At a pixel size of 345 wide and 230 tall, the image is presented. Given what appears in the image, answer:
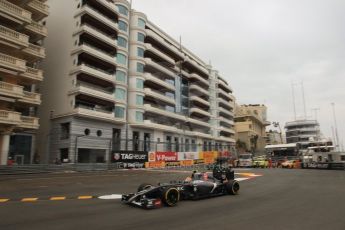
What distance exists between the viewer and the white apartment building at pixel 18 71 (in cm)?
2998

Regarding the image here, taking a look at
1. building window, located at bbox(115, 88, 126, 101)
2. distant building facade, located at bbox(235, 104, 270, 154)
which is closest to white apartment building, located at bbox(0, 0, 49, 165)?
building window, located at bbox(115, 88, 126, 101)

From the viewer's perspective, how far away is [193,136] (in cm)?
6844

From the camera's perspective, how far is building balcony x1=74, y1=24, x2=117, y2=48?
4122 centimetres

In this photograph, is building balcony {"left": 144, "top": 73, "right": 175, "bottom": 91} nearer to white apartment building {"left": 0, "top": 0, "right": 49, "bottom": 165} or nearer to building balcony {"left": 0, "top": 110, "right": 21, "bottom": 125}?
white apartment building {"left": 0, "top": 0, "right": 49, "bottom": 165}

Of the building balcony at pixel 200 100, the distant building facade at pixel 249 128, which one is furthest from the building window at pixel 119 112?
the distant building facade at pixel 249 128

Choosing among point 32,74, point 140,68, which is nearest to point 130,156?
point 32,74

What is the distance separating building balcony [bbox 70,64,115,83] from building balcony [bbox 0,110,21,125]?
12.2 metres

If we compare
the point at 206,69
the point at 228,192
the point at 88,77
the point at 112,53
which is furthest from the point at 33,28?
the point at 206,69

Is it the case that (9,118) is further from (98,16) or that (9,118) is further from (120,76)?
(98,16)

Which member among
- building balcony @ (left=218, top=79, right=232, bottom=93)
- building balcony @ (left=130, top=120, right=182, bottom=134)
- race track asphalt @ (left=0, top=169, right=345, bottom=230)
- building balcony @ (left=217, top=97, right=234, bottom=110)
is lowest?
race track asphalt @ (left=0, top=169, right=345, bottom=230)

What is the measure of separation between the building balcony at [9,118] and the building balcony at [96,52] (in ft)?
46.8

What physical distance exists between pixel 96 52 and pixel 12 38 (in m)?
12.9

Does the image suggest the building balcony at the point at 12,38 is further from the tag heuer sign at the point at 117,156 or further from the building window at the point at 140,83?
Result: the building window at the point at 140,83

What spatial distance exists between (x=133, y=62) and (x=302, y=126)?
353ft
